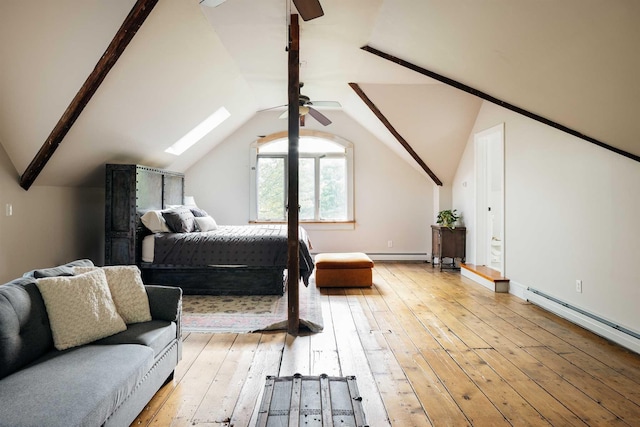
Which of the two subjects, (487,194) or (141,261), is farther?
(487,194)

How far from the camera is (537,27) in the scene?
266 centimetres

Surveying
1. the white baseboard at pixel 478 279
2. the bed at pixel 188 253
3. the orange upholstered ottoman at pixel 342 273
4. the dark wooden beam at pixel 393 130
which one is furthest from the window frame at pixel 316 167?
the bed at pixel 188 253

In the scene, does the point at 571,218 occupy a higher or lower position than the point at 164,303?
higher

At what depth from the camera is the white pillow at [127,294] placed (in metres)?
2.32

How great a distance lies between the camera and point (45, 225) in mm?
4195

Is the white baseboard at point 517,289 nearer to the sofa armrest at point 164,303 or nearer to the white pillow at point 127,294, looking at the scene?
the sofa armrest at point 164,303

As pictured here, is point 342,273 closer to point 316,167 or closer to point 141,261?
point 141,261

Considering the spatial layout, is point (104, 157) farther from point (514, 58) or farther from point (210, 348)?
point (514, 58)

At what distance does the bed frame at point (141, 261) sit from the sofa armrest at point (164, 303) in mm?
2189

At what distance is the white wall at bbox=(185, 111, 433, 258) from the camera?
23.9 ft

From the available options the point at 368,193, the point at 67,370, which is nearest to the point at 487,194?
the point at 368,193

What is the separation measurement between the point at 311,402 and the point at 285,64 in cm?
399

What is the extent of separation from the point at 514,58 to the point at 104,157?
4505 millimetres

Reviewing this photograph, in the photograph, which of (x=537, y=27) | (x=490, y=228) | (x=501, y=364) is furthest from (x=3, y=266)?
(x=490, y=228)
